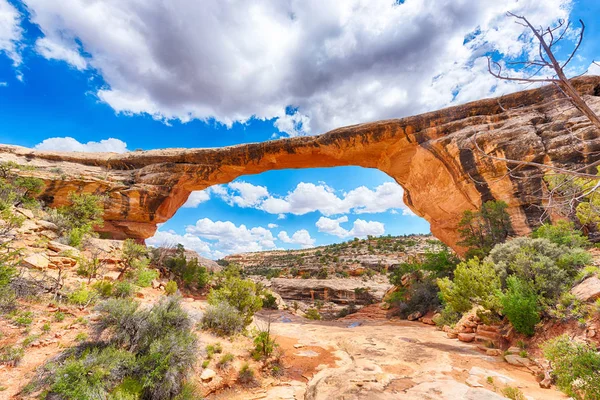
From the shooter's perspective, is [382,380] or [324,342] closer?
[382,380]

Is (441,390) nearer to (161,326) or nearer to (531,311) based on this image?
(531,311)

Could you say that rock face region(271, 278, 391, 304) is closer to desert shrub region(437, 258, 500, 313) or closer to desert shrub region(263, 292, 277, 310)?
desert shrub region(263, 292, 277, 310)

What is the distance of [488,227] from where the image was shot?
466 inches

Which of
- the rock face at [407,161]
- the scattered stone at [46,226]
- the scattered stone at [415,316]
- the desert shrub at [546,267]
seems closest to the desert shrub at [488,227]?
the rock face at [407,161]

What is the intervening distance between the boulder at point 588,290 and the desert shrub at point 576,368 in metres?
2.23

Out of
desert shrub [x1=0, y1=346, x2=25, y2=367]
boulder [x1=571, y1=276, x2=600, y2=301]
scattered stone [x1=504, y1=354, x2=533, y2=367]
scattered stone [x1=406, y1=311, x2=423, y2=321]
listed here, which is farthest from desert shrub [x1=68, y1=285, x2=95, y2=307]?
scattered stone [x1=406, y1=311, x2=423, y2=321]

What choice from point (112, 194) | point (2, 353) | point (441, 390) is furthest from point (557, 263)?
point (112, 194)

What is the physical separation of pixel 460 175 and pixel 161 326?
14.1m

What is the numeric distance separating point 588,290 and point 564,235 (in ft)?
12.0

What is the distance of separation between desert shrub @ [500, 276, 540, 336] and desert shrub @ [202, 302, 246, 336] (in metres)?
6.89

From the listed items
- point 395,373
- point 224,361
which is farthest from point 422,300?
point 224,361

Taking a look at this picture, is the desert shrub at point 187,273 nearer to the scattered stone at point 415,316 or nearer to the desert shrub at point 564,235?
the scattered stone at point 415,316

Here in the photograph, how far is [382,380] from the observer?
183 inches

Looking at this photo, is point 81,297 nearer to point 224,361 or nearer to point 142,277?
point 142,277
